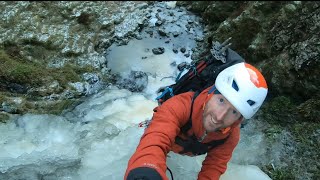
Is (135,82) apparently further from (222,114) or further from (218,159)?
(222,114)

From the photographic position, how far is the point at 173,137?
11.7 ft

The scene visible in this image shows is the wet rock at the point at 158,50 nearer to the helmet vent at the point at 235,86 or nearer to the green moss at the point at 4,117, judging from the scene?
the green moss at the point at 4,117

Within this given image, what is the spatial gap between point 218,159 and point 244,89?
3.37 ft

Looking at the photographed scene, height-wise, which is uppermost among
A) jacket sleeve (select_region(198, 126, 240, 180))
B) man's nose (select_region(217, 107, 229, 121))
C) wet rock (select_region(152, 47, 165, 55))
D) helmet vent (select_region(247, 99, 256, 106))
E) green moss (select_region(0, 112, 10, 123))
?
helmet vent (select_region(247, 99, 256, 106))

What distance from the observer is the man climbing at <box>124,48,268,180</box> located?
322 cm

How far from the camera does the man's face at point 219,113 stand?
11.8 ft

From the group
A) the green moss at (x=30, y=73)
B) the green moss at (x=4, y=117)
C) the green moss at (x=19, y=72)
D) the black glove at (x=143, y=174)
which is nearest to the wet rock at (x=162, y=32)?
the green moss at (x=30, y=73)

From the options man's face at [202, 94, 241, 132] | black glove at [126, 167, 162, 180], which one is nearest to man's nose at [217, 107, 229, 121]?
man's face at [202, 94, 241, 132]

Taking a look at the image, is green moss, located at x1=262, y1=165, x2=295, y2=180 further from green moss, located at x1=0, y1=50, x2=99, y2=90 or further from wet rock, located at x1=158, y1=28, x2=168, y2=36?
wet rock, located at x1=158, y1=28, x2=168, y2=36

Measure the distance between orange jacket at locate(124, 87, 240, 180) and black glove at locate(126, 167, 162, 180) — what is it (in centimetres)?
4

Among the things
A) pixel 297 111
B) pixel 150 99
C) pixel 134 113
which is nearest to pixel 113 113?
pixel 134 113

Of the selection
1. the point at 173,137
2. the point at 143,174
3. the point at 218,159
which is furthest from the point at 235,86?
the point at 143,174

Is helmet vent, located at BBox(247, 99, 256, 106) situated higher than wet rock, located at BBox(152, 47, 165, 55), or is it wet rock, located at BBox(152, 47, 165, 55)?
helmet vent, located at BBox(247, 99, 256, 106)

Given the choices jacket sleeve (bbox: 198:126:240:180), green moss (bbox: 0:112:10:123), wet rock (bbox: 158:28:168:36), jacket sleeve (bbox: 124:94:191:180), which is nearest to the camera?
jacket sleeve (bbox: 124:94:191:180)
